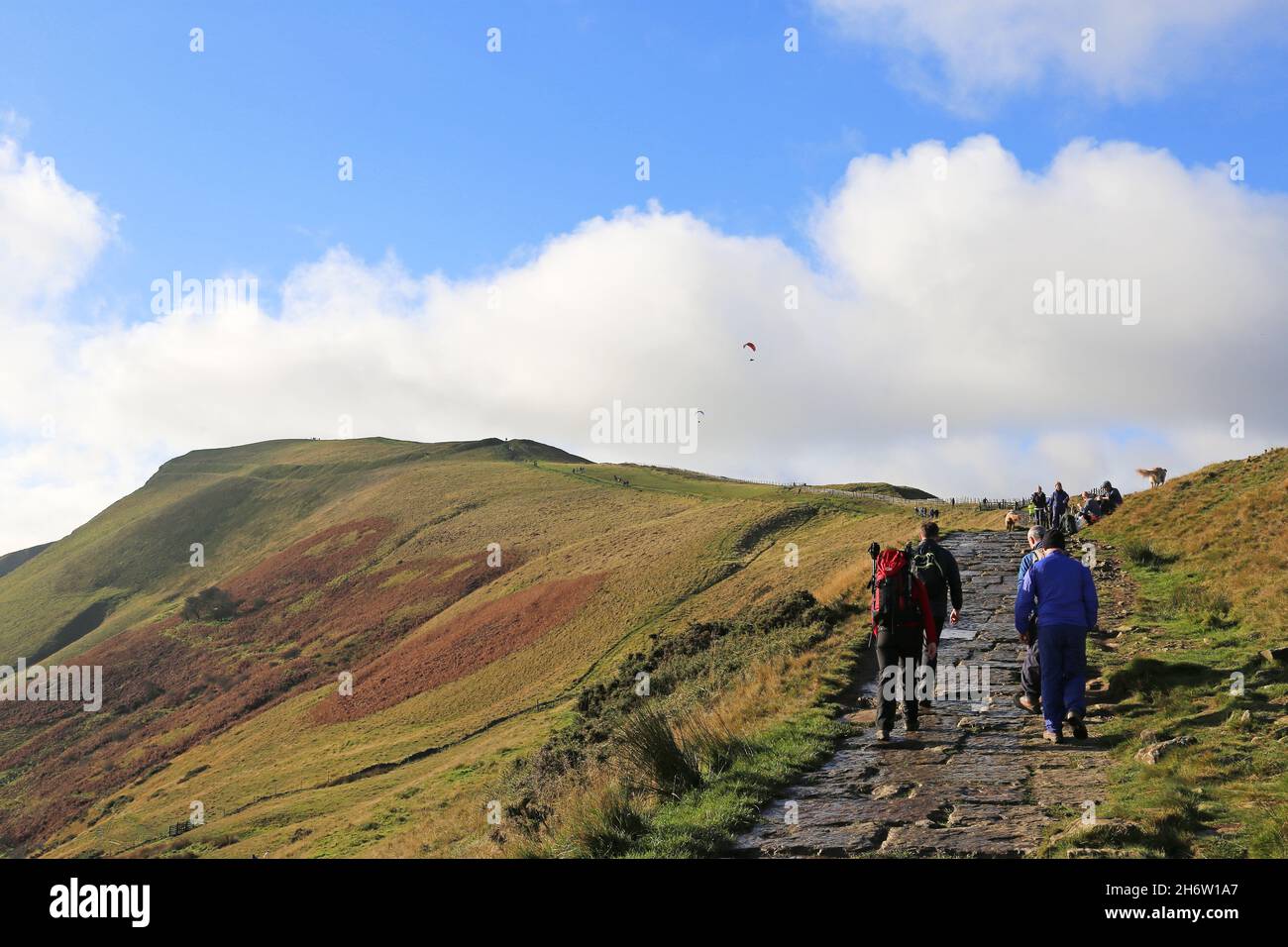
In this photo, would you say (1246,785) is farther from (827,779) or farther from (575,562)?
(575,562)

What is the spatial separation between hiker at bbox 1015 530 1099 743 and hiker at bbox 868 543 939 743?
4.04ft

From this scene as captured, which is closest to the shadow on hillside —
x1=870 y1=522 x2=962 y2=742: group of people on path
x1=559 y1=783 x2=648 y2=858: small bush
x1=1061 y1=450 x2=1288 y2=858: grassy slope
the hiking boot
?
x1=1061 y1=450 x2=1288 y2=858: grassy slope

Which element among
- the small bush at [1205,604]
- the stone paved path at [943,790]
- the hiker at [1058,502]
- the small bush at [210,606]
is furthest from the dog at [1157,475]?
the small bush at [210,606]

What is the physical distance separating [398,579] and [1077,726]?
66858 millimetres

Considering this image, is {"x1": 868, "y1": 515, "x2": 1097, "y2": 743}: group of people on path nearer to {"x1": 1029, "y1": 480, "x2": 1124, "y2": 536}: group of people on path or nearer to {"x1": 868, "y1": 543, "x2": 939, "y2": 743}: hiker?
{"x1": 868, "y1": 543, "x2": 939, "y2": 743}: hiker

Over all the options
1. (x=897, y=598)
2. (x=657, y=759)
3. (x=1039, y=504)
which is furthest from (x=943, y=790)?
(x=1039, y=504)

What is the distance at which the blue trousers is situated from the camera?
32.0ft

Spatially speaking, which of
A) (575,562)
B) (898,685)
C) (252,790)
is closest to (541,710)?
(252,790)

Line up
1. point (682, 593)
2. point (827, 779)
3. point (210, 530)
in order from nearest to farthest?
1. point (827, 779)
2. point (682, 593)
3. point (210, 530)

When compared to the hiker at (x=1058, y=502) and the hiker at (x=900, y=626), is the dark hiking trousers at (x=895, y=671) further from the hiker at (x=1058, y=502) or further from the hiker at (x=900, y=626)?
the hiker at (x=1058, y=502)

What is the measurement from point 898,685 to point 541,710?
94.0 feet

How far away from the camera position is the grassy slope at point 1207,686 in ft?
22.3

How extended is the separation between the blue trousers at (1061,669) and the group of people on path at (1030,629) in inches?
0.4

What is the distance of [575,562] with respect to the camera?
60969mm
